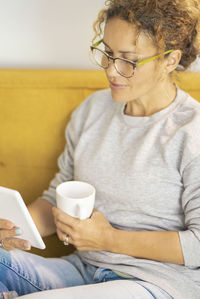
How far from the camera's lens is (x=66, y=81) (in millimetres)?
1252

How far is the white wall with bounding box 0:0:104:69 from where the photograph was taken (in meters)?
1.32

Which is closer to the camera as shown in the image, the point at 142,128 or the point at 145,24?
the point at 145,24

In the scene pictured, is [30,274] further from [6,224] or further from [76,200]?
[76,200]

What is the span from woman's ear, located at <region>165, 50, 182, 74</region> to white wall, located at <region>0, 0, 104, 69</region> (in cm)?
45

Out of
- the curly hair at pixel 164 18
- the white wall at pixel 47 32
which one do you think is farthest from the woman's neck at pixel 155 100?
the white wall at pixel 47 32

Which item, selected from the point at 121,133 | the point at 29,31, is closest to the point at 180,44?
the point at 121,133

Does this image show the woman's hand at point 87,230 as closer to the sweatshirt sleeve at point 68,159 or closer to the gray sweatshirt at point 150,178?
the gray sweatshirt at point 150,178

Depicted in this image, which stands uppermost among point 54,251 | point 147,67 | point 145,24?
point 145,24

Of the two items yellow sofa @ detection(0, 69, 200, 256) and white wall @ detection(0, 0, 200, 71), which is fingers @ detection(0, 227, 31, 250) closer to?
yellow sofa @ detection(0, 69, 200, 256)

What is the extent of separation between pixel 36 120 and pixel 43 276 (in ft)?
1.87

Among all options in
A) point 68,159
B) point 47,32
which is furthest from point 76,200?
point 47,32

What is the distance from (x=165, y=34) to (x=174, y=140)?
0.28 m

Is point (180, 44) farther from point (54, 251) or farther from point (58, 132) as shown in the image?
point (54, 251)

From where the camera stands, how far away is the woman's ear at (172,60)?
97 centimetres
